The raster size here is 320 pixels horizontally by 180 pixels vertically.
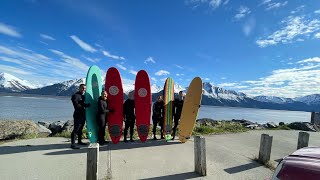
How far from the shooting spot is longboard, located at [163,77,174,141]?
10.8m

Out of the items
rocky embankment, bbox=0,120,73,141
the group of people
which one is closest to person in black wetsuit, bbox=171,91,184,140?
the group of people

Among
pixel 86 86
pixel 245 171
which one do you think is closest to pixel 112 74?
pixel 86 86

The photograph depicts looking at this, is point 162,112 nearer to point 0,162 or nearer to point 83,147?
point 83,147

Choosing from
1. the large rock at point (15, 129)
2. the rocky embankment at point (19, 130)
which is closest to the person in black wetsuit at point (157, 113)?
the rocky embankment at point (19, 130)

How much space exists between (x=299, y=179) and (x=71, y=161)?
5449mm

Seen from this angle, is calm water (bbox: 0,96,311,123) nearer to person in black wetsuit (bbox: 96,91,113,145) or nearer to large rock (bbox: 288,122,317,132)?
large rock (bbox: 288,122,317,132)

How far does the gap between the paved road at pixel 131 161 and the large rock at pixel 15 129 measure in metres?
1.17

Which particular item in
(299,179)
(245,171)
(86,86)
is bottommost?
(245,171)

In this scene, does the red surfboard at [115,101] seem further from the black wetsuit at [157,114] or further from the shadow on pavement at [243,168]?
the shadow on pavement at [243,168]

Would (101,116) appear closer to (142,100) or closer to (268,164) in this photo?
(142,100)

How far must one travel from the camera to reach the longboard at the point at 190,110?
34.0 ft

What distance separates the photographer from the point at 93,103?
31.9 feet

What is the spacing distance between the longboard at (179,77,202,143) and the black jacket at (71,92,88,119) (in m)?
3.72

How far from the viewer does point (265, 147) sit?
7922mm
